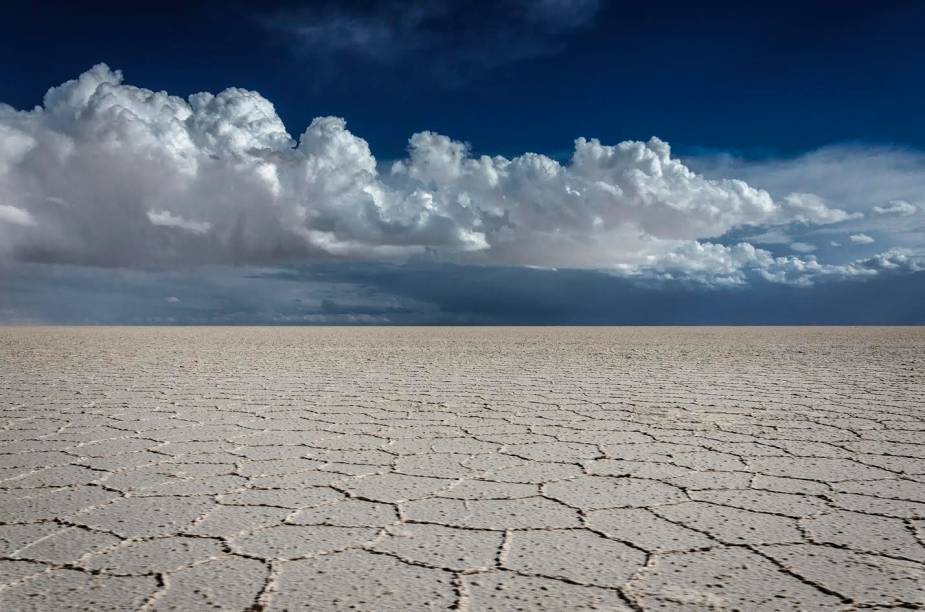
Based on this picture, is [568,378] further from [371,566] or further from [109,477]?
[371,566]

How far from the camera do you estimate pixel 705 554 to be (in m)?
1.66

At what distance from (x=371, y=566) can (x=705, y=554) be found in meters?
0.79

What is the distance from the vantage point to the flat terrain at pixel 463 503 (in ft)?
4.80

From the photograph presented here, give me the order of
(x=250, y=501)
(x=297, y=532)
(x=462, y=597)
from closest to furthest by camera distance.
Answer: (x=462, y=597) → (x=297, y=532) → (x=250, y=501)

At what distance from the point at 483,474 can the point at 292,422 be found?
1496 millimetres

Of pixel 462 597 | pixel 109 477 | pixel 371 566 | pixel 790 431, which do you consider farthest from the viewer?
pixel 790 431

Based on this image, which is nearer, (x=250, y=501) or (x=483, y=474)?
(x=250, y=501)

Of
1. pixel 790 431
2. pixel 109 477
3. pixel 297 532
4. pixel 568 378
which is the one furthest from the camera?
pixel 568 378

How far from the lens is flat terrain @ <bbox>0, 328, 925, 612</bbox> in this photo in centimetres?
146

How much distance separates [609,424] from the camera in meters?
3.49

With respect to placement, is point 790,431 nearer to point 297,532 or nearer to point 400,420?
point 400,420

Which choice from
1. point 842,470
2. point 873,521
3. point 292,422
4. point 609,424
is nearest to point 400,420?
point 292,422

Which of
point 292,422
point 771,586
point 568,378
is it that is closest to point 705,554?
point 771,586

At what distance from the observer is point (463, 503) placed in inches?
82.0
